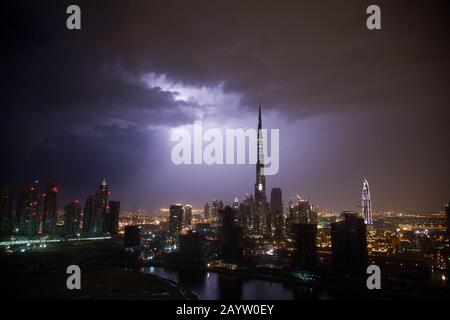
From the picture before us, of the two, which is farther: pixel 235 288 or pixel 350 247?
pixel 350 247

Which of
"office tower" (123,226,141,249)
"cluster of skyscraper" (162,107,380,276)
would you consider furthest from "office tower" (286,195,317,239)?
"office tower" (123,226,141,249)

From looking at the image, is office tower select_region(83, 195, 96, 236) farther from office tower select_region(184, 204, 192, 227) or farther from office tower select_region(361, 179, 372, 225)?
office tower select_region(361, 179, 372, 225)

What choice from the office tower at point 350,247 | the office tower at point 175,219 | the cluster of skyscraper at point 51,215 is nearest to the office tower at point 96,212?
the cluster of skyscraper at point 51,215

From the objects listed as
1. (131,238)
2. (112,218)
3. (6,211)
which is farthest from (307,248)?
(112,218)

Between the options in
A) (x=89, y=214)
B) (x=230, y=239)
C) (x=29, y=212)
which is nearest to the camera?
(x=230, y=239)

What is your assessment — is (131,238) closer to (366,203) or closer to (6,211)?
(6,211)

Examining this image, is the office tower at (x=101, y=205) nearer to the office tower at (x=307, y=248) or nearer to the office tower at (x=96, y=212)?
the office tower at (x=96, y=212)
